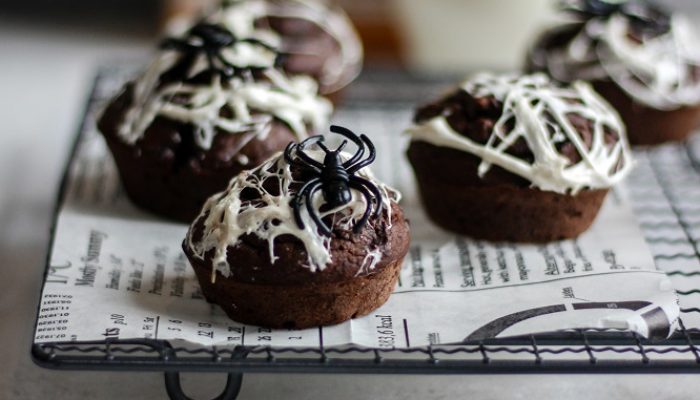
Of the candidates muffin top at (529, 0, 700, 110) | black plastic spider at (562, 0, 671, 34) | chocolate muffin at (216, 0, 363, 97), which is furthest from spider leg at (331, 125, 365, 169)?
black plastic spider at (562, 0, 671, 34)

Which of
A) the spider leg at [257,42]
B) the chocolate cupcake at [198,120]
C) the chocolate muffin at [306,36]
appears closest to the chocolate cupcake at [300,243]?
the chocolate cupcake at [198,120]

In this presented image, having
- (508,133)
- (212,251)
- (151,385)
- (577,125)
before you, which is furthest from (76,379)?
(577,125)

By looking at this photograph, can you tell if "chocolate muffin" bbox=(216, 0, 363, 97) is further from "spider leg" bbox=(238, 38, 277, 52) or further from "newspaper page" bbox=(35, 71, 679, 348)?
"newspaper page" bbox=(35, 71, 679, 348)

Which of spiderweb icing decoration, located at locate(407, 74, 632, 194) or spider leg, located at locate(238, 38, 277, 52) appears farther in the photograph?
spider leg, located at locate(238, 38, 277, 52)

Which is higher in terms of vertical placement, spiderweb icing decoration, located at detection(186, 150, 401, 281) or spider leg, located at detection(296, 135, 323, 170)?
spider leg, located at detection(296, 135, 323, 170)

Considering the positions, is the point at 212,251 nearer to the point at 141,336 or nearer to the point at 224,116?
the point at 141,336

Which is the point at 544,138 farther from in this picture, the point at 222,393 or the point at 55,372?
the point at 55,372

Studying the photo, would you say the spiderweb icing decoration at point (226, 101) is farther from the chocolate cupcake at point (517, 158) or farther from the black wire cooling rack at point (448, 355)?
the black wire cooling rack at point (448, 355)
